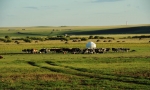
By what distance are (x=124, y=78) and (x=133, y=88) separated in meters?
4.32

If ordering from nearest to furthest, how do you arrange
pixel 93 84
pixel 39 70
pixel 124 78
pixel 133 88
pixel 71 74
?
pixel 133 88 → pixel 93 84 → pixel 124 78 → pixel 71 74 → pixel 39 70

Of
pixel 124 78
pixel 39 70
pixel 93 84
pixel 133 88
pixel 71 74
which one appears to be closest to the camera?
pixel 133 88

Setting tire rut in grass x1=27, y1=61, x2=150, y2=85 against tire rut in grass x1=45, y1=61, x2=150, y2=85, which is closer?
tire rut in grass x1=45, y1=61, x2=150, y2=85

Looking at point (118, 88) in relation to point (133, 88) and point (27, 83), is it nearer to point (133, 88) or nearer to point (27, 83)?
point (133, 88)

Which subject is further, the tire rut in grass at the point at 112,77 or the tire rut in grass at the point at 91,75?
the tire rut in grass at the point at 91,75

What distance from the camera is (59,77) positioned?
29547 millimetres

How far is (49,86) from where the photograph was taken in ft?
82.9

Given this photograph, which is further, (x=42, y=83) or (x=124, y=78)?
(x=124, y=78)

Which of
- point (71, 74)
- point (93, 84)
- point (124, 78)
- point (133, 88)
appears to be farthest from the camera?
point (71, 74)

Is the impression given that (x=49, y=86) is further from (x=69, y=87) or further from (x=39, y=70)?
(x=39, y=70)

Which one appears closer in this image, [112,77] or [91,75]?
[112,77]

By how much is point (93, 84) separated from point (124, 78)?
3.74 metres

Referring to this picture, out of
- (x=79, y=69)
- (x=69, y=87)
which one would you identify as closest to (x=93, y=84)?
(x=69, y=87)

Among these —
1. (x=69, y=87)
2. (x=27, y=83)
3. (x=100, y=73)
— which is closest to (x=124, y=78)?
(x=100, y=73)
